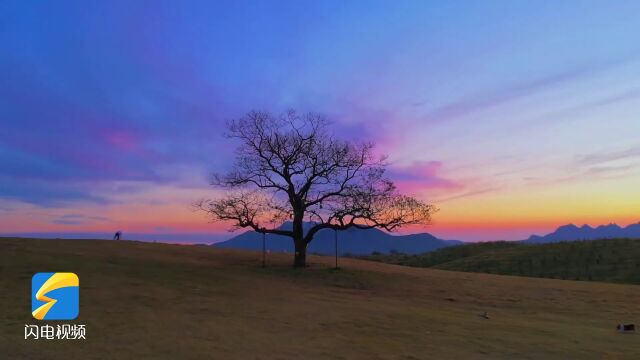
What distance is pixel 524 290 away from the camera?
2566 centimetres

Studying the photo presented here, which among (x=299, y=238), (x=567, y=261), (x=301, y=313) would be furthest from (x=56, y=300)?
(x=567, y=261)

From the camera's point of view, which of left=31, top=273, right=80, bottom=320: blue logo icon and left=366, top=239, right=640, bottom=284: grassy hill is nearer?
left=31, top=273, right=80, bottom=320: blue logo icon

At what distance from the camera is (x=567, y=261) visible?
42.2 meters

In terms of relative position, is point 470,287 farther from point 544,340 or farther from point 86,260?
point 86,260

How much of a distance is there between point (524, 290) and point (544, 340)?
13.3m

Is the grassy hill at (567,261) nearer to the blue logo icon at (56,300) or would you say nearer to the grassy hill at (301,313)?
the grassy hill at (301,313)

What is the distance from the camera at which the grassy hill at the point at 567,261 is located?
123ft

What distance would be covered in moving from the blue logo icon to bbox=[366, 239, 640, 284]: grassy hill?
1320 inches

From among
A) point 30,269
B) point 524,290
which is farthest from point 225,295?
point 524,290

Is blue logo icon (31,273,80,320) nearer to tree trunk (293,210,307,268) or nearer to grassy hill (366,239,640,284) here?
tree trunk (293,210,307,268)

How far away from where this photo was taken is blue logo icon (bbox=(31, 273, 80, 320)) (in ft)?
42.9

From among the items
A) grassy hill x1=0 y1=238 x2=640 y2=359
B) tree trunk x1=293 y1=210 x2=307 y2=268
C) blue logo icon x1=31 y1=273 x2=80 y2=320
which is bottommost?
grassy hill x1=0 y1=238 x2=640 y2=359

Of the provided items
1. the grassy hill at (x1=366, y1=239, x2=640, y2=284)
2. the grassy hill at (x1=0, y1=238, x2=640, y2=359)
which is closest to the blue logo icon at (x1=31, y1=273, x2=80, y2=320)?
the grassy hill at (x1=0, y1=238, x2=640, y2=359)

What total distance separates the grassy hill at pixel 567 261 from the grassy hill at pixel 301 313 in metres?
10.6
